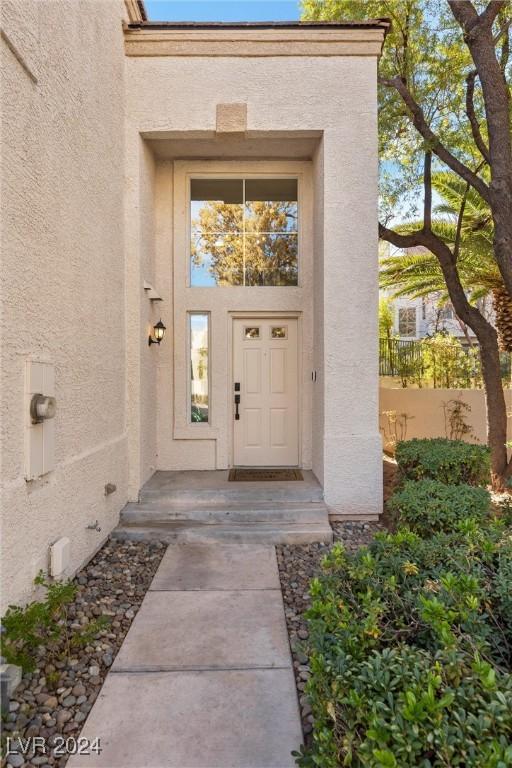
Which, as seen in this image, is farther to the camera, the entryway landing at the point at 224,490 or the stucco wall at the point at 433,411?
the stucco wall at the point at 433,411

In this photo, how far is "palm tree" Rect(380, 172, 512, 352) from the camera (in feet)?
28.6

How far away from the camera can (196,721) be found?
8.02 feet

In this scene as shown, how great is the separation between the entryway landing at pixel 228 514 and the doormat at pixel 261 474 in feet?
1.12

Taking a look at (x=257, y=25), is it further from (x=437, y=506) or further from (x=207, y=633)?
(x=207, y=633)

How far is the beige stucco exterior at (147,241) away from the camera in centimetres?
321

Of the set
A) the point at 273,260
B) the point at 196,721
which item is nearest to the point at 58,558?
the point at 196,721

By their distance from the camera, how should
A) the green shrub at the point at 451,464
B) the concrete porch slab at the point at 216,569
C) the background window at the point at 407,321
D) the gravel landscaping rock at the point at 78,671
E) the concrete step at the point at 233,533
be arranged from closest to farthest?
the gravel landscaping rock at the point at 78,671, the concrete porch slab at the point at 216,569, the concrete step at the point at 233,533, the green shrub at the point at 451,464, the background window at the point at 407,321

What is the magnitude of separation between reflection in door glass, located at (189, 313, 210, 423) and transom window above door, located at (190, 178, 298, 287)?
2.13 ft

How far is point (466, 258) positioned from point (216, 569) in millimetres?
8170

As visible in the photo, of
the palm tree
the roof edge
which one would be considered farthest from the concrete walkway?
the palm tree

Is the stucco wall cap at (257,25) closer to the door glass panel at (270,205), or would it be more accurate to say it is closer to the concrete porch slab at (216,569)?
the door glass panel at (270,205)

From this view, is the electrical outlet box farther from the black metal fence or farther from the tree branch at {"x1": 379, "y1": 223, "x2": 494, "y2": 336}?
the black metal fence

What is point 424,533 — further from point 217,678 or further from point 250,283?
point 250,283

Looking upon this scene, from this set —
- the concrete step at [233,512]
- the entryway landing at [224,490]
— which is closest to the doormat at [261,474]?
the entryway landing at [224,490]
